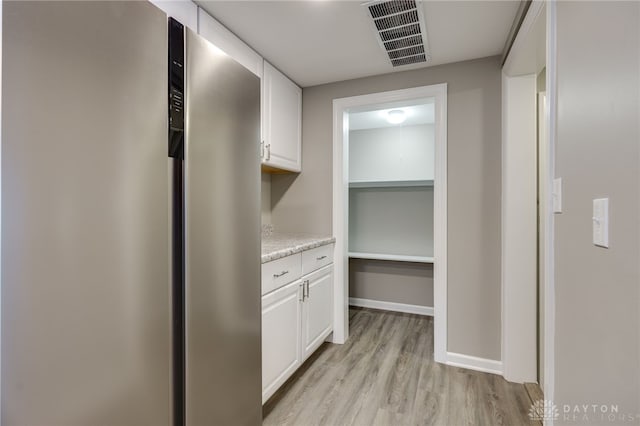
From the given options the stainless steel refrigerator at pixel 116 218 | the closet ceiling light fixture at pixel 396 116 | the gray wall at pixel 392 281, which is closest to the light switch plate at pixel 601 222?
the stainless steel refrigerator at pixel 116 218

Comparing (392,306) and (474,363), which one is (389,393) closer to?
(474,363)

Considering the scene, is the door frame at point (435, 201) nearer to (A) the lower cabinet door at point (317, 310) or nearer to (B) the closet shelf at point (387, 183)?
(A) the lower cabinet door at point (317, 310)

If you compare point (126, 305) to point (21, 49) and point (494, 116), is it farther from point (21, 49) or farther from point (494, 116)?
point (494, 116)

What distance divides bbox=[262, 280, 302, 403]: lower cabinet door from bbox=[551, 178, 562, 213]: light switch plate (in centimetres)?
133

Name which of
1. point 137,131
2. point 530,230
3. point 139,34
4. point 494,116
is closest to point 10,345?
point 137,131

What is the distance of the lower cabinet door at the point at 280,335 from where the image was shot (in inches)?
63.2

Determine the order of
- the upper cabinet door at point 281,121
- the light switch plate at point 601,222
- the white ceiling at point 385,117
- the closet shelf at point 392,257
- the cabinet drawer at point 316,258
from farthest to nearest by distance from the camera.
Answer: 1. the closet shelf at point 392,257
2. the white ceiling at point 385,117
3. the upper cabinet door at point 281,121
4. the cabinet drawer at point 316,258
5. the light switch plate at point 601,222

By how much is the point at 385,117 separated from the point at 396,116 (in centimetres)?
17

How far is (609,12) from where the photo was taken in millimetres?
750

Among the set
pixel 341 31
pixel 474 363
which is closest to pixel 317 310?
pixel 474 363

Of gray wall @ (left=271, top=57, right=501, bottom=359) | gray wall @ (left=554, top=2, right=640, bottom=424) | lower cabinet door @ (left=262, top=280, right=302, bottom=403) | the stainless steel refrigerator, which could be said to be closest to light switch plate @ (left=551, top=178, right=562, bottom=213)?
gray wall @ (left=554, top=2, right=640, bottom=424)

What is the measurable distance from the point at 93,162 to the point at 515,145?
7.30 ft

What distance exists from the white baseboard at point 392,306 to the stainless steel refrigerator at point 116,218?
260 cm

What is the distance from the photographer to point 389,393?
187 centimetres
